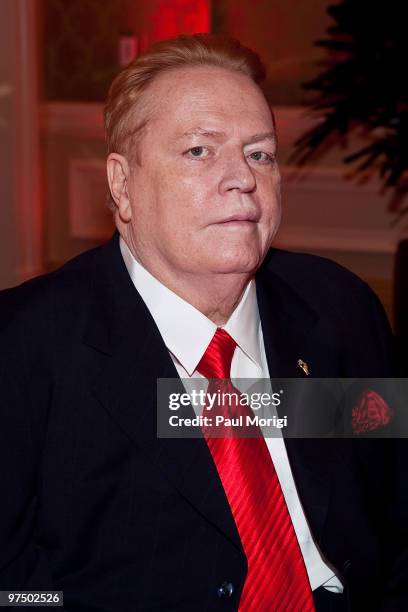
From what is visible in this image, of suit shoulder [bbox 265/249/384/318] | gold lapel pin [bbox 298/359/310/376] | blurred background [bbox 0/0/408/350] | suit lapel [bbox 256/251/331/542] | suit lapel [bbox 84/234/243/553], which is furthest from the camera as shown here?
blurred background [bbox 0/0/408/350]

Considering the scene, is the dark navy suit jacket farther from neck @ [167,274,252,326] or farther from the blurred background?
the blurred background

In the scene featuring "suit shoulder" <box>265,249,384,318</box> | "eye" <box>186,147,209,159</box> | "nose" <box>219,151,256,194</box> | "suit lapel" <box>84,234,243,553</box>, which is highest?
"eye" <box>186,147,209,159</box>

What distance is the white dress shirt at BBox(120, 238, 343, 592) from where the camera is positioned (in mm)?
1428

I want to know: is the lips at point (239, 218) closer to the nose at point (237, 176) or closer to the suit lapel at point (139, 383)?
the nose at point (237, 176)

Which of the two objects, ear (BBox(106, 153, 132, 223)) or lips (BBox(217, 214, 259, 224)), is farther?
ear (BBox(106, 153, 132, 223))

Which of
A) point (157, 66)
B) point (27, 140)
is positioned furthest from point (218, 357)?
point (27, 140)

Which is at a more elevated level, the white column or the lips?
the white column

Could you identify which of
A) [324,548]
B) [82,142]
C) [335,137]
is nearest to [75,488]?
[324,548]

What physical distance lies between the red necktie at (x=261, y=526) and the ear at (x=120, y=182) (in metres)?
0.29

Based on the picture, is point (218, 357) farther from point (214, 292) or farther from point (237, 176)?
point (237, 176)

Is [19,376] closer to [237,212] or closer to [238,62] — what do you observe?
[237,212]

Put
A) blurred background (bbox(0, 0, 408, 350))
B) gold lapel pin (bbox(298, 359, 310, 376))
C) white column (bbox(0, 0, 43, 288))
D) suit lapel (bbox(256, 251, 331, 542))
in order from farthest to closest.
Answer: white column (bbox(0, 0, 43, 288)) < blurred background (bbox(0, 0, 408, 350)) < gold lapel pin (bbox(298, 359, 310, 376)) < suit lapel (bbox(256, 251, 331, 542))

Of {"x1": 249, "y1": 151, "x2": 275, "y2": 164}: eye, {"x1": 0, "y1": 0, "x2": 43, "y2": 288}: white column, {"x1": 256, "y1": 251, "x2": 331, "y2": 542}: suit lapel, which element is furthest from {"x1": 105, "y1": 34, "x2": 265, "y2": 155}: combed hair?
{"x1": 0, "y1": 0, "x2": 43, "y2": 288}: white column

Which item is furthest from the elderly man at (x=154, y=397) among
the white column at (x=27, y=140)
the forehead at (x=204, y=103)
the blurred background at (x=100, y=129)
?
the white column at (x=27, y=140)
